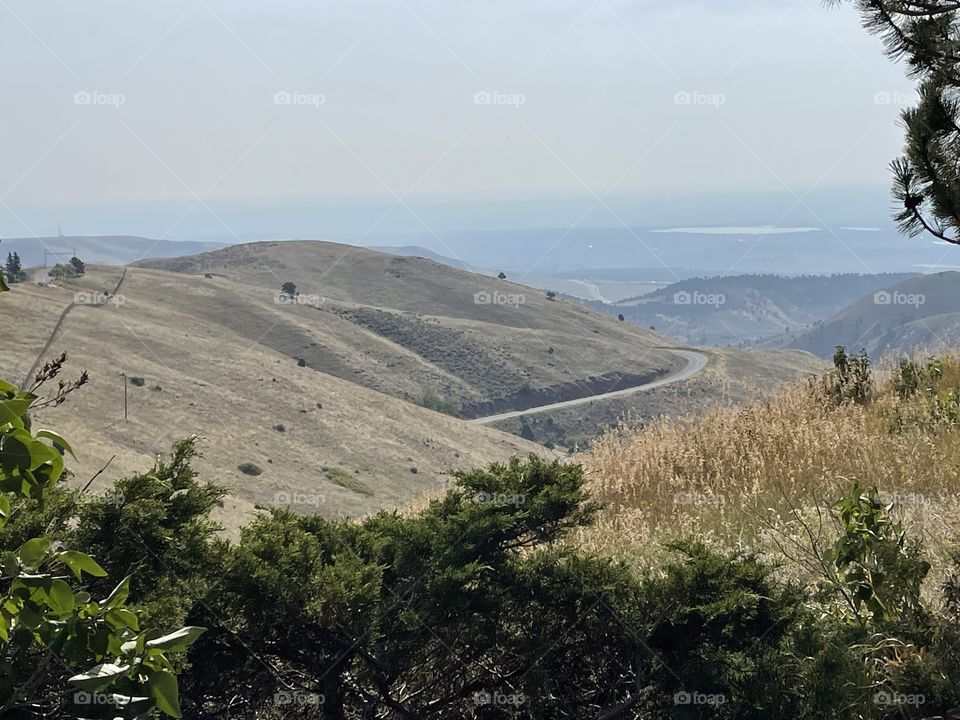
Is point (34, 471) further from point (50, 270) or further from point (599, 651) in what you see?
point (50, 270)

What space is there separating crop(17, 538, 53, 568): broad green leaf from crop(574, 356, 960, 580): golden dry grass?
4.48 meters

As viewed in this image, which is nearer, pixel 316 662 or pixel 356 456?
pixel 316 662

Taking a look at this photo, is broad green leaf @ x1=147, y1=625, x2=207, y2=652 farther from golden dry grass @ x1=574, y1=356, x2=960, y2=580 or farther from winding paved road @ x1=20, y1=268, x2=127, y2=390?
winding paved road @ x1=20, y1=268, x2=127, y2=390

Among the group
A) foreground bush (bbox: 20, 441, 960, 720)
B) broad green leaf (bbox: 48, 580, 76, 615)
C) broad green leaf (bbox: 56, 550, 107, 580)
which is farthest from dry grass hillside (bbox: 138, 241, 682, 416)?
broad green leaf (bbox: 56, 550, 107, 580)

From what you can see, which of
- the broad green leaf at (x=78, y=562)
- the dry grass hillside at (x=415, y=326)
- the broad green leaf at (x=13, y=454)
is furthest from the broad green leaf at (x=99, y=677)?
the dry grass hillside at (x=415, y=326)

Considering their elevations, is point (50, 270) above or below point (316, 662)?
above

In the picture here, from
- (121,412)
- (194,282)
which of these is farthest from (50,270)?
(121,412)

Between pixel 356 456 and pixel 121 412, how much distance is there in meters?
17.9

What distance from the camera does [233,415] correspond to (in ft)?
229

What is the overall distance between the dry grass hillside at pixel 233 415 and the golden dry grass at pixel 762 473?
3754 centimetres

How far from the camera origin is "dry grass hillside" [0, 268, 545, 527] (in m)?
58.8

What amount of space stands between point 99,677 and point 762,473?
7034 mm

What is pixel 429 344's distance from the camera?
396ft

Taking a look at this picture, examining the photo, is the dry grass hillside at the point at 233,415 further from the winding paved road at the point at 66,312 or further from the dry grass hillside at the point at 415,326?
the dry grass hillside at the point at 415,326
